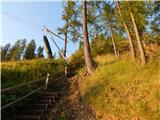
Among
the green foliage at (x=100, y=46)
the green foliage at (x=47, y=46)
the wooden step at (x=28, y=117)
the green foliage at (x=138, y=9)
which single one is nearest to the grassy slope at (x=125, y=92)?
the wooden step at (x=28, y=117)

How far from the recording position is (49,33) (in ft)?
112

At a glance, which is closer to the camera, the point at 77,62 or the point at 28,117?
the point at 28,117

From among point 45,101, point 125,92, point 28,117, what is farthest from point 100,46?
point 28,117

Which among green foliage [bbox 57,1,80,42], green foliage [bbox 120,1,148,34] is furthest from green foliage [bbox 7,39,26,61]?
green foliage [bbox 120,1,148,34]

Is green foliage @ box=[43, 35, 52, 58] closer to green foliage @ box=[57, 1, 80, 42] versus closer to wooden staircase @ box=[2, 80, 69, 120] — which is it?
green foliage @ box=[57, 1, 80, 42]

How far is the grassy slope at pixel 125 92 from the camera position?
10.3 m

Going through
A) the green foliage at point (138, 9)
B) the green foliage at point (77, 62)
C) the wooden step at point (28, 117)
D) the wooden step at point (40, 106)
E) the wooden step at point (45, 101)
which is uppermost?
the green foliage at point (138, 9)

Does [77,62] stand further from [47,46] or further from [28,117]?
[28,117]

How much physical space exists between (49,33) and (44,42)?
1.82 meters

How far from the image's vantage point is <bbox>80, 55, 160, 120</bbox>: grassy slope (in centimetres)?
1034

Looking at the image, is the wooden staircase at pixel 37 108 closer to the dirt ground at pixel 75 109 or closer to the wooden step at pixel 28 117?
the wooden step at pixel 28 117

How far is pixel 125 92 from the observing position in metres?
12.3

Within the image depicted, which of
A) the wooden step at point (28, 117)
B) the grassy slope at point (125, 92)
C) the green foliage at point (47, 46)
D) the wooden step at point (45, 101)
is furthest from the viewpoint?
the green foliage at point (47, 46)

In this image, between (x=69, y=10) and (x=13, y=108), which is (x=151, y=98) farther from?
(x=69, y=10)
